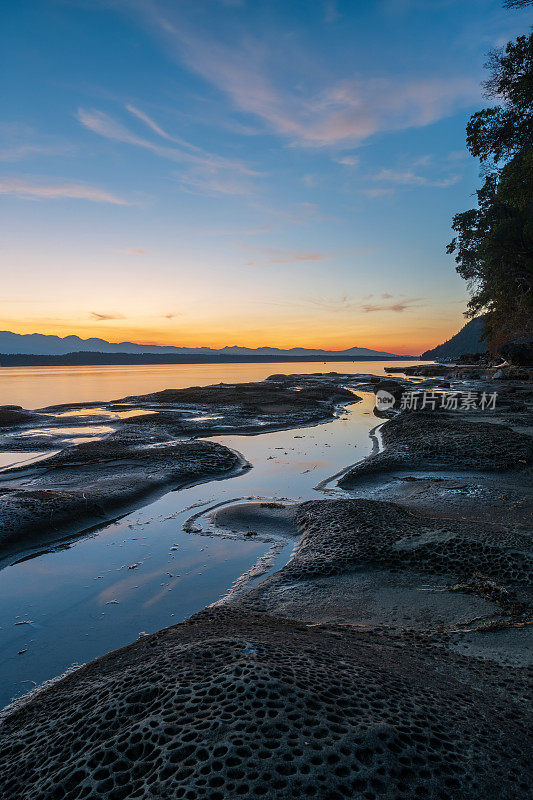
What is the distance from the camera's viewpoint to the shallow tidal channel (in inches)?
145

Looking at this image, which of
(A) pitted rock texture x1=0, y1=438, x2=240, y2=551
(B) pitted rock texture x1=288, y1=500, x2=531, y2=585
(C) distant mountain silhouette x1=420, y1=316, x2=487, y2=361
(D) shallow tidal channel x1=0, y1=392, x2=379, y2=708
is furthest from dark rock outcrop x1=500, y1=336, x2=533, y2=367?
(C) distant mountain silhouette x1=420, y1=316, x2=487, y2=361

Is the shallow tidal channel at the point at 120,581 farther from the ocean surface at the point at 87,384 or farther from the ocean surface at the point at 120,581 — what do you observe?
the ocean surface at the point at 87,384

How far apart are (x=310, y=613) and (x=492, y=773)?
2.32 m

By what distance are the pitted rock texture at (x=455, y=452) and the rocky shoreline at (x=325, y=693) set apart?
4343 millimetres

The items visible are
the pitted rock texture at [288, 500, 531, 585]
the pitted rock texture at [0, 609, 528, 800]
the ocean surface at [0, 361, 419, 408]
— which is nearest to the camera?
the pitted rock texture at [0, 609, 528, 800]

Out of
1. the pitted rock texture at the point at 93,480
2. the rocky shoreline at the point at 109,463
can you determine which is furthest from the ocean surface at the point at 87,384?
the pitted rock texture at the point at 93,480

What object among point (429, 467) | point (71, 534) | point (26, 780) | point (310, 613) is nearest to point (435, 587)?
point (310, 613)

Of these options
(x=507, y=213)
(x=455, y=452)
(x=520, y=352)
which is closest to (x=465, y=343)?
(x=520, y=352)

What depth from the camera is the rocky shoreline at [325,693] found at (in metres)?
1.65

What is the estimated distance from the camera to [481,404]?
19.2 metres

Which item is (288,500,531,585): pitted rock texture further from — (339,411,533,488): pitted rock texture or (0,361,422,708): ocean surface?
(339,411,533,488): pitted rock texture

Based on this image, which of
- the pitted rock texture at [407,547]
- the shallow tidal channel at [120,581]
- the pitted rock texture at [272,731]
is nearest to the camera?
the pitted rock texture at [272,731]

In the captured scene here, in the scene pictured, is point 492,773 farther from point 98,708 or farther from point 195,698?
point 98,708

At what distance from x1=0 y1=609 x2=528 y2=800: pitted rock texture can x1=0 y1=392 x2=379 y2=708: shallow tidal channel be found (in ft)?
3.19
